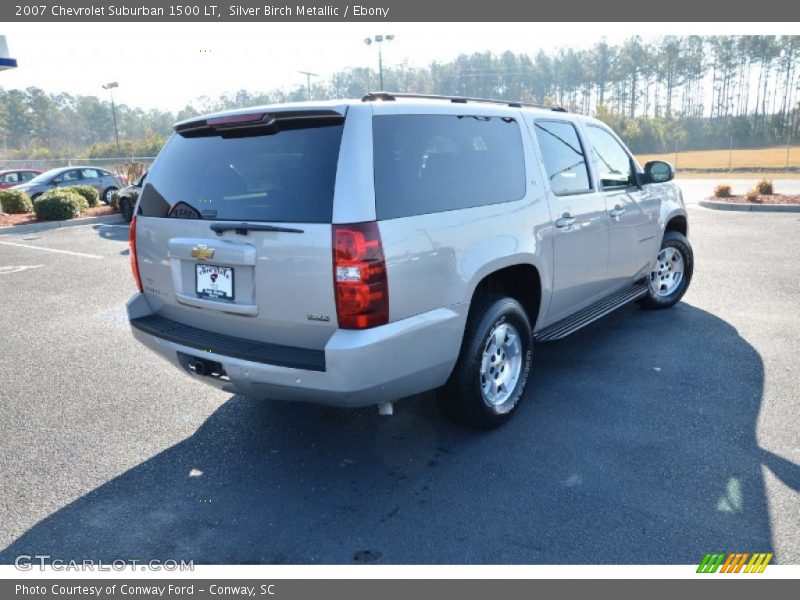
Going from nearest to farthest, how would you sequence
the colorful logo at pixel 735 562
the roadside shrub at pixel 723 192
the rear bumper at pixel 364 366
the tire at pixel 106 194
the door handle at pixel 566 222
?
Result: the colorful logo at pixel 735 562, the rear bumper at pixel 364 366, the door handle at pixel 566 222, the roadside shrub at pixel 723 192, the tire at pixel 106 194

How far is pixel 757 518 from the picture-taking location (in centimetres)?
277

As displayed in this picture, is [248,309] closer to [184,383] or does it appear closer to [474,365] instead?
[474,365]

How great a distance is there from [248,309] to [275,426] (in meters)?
1.13

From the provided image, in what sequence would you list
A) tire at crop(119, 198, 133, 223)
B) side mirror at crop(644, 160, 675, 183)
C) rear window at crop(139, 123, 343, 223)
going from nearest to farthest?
rear window at crop(139, 123, 343, 223) < side mirror at crop(644, 160, 675, 183) < tire at crop(119, 198, 133, 223)

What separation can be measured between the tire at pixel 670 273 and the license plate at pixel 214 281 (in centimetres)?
444

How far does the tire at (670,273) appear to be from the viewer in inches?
239

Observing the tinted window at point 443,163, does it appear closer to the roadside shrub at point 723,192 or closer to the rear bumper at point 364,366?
the rear bumper at point 364,366

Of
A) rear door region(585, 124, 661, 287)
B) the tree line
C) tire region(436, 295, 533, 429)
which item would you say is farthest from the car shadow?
the tree line

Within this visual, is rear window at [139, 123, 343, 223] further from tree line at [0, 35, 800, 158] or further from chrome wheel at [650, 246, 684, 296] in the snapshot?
tree line at [0, 35, 800, 158]

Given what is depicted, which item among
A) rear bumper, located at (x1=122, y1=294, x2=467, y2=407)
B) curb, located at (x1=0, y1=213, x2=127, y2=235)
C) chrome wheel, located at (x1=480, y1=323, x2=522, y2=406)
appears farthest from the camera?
curb, located at (x1=0, y1=213, x2=127, y2=235)

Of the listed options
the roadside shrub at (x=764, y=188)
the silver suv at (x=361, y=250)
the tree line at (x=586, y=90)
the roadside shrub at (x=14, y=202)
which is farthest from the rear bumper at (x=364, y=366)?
the tree line at (x=586, y=90)

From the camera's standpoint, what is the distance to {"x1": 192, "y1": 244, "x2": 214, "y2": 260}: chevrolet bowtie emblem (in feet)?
10.3

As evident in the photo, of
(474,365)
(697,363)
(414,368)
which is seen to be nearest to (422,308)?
(414,368)

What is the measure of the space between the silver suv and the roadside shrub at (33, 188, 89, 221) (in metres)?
14.6
